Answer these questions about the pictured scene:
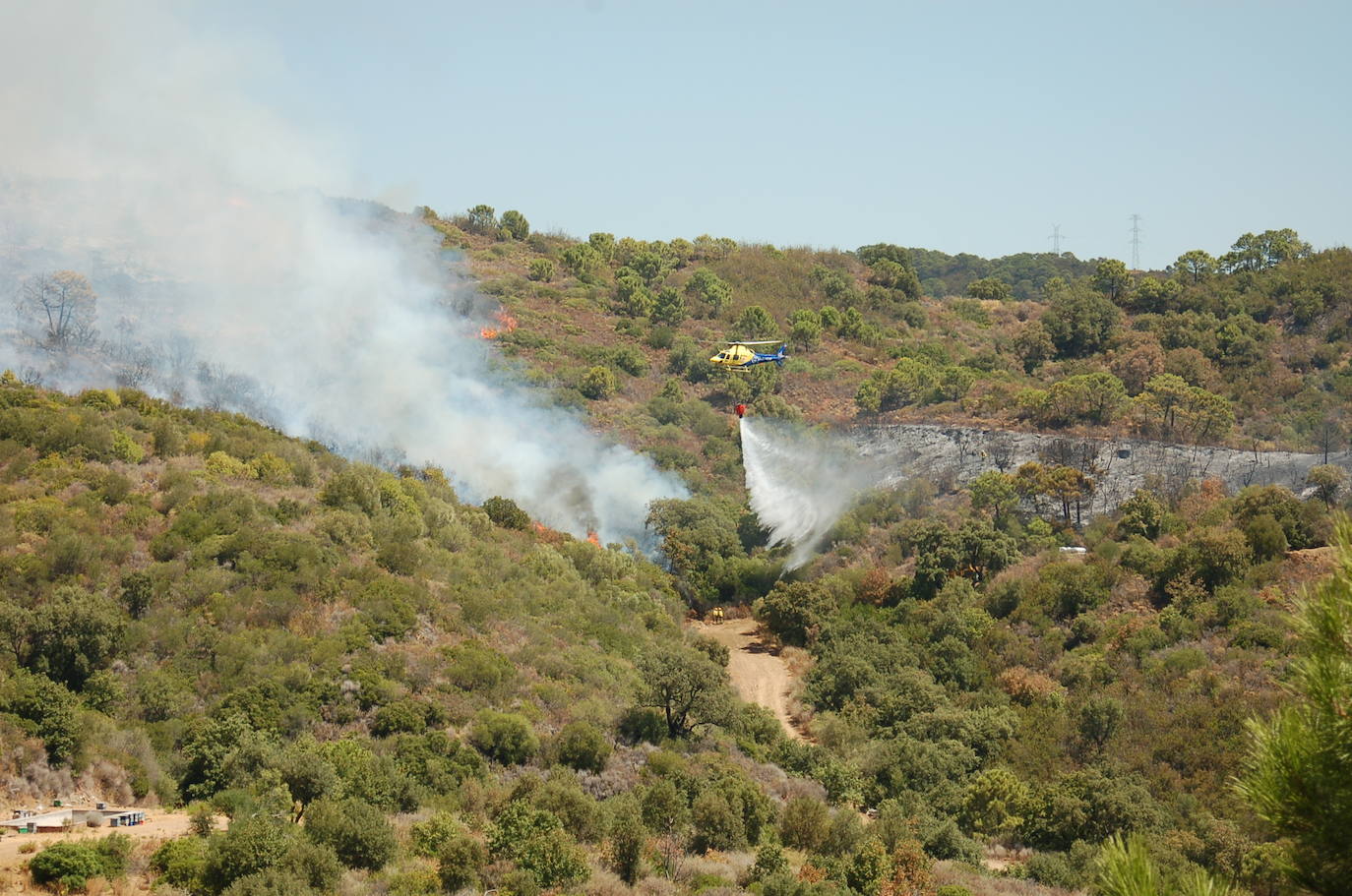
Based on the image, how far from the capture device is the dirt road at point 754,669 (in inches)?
1838

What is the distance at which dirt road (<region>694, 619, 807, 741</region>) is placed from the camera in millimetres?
46688

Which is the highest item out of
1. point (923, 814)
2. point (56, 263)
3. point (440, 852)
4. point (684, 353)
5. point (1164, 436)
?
point (56, 263)

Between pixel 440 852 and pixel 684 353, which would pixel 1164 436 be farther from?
pixel 440 852

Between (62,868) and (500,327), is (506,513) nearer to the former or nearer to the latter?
(62,868)

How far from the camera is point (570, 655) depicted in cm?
4278

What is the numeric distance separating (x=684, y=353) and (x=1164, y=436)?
3499cm

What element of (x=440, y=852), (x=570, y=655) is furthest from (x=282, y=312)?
(x=440, y=852)

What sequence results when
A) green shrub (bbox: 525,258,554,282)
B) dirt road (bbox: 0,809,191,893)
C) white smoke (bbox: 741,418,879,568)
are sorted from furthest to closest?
1. green shrub (bbox: 525,258,554,282)
2. white smoke (bbox: 741,418,879,568)
3. dirt road (bbox: 0,809,191,893)

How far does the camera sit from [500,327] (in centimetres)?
8769

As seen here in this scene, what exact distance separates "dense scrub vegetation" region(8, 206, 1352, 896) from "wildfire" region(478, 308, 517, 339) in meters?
21.0

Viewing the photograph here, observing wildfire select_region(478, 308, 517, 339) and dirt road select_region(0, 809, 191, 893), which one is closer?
dirt road select_region(0, 809, 191, 893)

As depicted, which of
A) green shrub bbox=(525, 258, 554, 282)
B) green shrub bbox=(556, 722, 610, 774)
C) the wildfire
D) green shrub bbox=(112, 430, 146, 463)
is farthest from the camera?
green shrub bbox=(525, 258, 554, 282)

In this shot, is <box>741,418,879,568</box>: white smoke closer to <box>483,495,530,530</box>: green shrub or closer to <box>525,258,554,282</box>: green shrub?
<box>483,495,530,530</box>: green shrub

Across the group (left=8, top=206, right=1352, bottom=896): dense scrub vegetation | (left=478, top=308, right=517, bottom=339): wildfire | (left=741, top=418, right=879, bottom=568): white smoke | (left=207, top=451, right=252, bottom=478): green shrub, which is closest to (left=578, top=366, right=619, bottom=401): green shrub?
(left=478, top=308, right=517, bottom=339): wildfire
